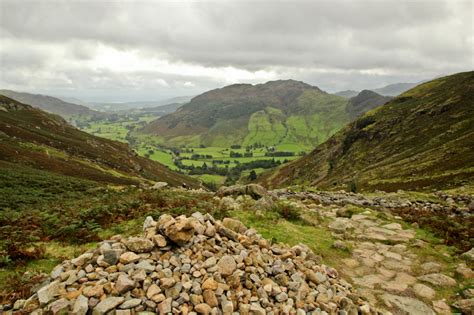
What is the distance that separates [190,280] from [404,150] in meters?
106

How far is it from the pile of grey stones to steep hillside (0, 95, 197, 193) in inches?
1906

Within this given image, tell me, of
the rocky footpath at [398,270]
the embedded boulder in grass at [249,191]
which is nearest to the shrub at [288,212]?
the rocky footpath at [398,270]

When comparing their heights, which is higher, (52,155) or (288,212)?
(288,212)

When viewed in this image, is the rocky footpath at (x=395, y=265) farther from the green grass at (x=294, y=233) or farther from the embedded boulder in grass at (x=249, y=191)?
the embedded boulder in grass at (x=249, y=191)

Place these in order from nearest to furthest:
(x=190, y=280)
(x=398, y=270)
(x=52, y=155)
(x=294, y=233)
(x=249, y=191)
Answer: (x=190, y=280) < (x=398, y=270) < (x=294, y=233) < (x=249, y=191) < (x=52, y=155)

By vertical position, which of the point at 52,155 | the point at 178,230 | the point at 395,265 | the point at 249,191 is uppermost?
the point at 178,230

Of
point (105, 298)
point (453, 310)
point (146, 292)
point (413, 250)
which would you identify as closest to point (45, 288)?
point (105, 298)

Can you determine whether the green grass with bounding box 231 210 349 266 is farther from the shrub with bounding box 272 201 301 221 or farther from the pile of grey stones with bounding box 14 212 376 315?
the pile of grey stones with bounding box 14 212 376 315

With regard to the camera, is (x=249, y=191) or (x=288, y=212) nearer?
(x=288, y=212)

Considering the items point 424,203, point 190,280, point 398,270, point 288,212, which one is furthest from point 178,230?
point 424,203

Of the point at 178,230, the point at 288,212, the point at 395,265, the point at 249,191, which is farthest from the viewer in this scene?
the point at 249,191

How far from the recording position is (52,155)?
8769 centimetres

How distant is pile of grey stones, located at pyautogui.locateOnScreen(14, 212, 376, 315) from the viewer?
7.67 m

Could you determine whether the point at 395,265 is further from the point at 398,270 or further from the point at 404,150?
the point at 404,150
